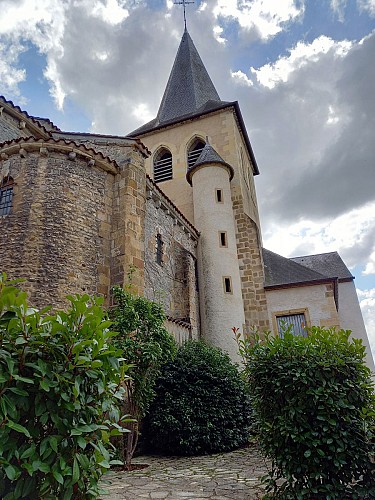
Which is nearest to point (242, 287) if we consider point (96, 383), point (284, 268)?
point (284, 268)

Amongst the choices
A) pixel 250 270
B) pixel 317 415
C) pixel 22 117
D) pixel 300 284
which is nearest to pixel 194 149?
pixel 250 270

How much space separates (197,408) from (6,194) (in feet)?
21.8

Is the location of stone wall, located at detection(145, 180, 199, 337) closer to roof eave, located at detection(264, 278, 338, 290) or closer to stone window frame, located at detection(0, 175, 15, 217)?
roof eave, located at detection(264, 278, 338, 290)

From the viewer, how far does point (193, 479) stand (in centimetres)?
519

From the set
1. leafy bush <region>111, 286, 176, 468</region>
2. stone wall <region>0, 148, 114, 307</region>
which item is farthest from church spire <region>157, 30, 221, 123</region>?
leafy bush <region>111, 286, 176, 468</region>

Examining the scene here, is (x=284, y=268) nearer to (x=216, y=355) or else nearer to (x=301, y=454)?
(x=216, y=355)

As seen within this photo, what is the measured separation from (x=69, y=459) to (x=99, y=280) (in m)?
6.55

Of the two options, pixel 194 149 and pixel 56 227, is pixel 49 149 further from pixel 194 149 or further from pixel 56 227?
pixel 194 149

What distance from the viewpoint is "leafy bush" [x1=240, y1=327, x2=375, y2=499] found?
345cm

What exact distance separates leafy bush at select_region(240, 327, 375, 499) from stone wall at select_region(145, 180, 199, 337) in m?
6.53

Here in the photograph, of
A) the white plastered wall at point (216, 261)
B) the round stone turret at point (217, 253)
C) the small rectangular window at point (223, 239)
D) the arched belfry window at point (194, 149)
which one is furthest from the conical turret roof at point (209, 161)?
the small rectangular window at point (223, 239)

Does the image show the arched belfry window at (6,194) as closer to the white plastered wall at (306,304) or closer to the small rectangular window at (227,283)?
the small rectangular window at (227,283)

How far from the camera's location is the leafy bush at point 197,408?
24.5 ft

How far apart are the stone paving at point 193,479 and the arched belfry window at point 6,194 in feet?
20.4
